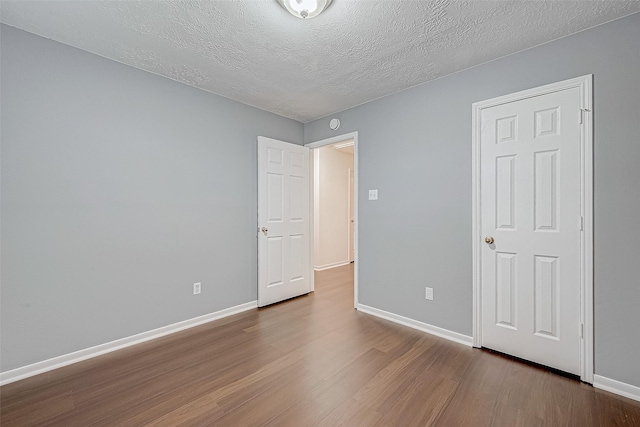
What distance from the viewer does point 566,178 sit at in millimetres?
1968

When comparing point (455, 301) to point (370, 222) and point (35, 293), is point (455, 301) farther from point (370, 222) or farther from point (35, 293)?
point (35, 293)

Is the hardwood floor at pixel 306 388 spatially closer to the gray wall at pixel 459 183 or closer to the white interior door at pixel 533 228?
the white interior door at pixel 533 228

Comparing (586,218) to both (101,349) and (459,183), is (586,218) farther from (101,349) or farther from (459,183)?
(101,349)

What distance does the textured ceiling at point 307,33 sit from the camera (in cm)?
171

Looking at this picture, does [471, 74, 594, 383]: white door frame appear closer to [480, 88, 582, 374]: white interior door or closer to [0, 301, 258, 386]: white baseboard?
[480, 88, 582, 374]: white interior door

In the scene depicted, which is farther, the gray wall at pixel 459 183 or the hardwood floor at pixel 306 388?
the gray wall at pixel 459 183

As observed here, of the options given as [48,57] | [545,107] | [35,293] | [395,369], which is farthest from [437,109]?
[35,293]

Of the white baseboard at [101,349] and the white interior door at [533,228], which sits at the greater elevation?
the white interior door at [533,228]

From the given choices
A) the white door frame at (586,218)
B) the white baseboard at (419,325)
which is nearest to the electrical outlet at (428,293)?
the white baseboard at (419,325)

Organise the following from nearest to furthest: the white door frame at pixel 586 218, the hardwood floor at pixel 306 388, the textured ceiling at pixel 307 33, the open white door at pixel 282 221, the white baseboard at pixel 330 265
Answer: the hardwood floor at pixel 306 388 < the textured ceiling at pixel 307 33 < the white door frame at pixel 586 218 < the open white door at pixel 282 221 < the white baseboard at pixel 330 265

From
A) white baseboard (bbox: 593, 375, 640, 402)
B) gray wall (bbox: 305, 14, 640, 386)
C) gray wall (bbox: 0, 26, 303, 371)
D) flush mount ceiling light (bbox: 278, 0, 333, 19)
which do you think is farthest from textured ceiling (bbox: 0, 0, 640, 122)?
white baseboard (bbox: 593, 375, 640, 402)

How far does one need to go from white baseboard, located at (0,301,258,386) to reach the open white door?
60cm

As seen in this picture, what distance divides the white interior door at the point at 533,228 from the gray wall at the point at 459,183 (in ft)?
0.41

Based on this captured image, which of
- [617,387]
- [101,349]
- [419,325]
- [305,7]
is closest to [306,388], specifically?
[419,325]
